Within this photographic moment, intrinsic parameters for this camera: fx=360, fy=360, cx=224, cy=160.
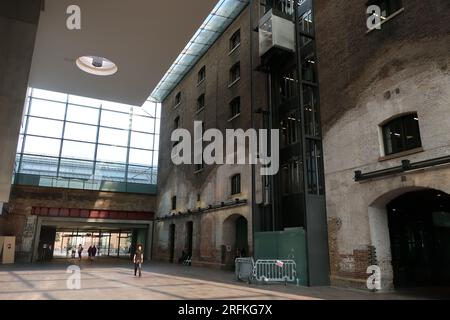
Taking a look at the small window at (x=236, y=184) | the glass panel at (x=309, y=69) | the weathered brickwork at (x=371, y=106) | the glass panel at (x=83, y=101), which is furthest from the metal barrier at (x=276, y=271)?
the glass panel at (x=83, y=101)

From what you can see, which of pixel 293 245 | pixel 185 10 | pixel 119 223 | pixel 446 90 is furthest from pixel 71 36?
pixel 119 223

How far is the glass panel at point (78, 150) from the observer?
37.4 m

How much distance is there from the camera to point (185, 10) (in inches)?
510

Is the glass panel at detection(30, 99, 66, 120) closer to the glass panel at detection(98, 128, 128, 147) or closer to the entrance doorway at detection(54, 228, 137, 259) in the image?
the glass panel at detection(98, 128, 128, 147)

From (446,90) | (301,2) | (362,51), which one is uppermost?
(301,2)

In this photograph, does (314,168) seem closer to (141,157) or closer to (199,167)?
(199,167)

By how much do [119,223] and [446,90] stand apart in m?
30.3

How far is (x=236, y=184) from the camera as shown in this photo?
2239cm

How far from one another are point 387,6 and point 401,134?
514 cm

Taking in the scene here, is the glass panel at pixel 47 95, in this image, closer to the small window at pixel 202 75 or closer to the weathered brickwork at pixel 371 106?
the small window at pixel 202 75

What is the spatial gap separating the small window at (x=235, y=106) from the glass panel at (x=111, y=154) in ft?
65.6

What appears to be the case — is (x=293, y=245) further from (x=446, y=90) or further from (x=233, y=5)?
(x=233, y=5)

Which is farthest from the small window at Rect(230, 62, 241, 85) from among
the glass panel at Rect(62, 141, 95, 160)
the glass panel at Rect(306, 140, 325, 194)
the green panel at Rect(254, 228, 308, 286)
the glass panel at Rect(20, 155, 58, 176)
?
the glass panel at Rect(20, 155, 58, 176)

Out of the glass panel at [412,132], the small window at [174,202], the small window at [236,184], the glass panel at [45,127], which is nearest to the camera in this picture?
the glass panel at [412,132]
